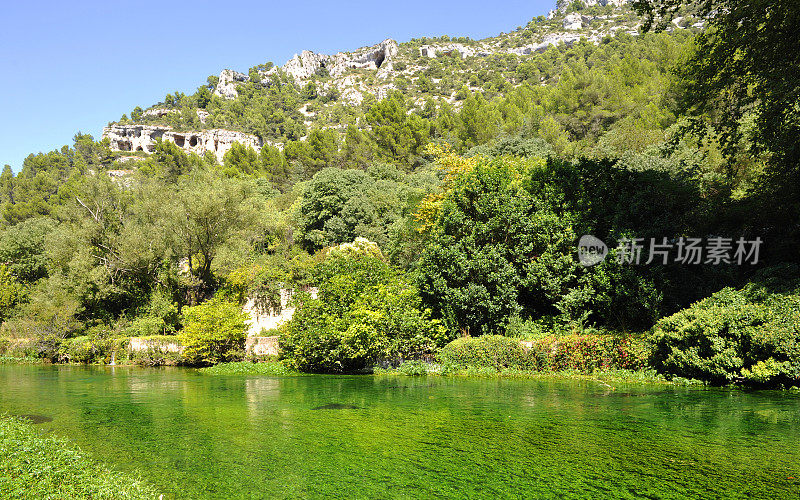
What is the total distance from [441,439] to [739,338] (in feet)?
28.4

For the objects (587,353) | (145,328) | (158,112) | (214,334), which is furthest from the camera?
(158,112)

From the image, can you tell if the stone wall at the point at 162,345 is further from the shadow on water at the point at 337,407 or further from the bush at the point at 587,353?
the bush at the point at 587,353

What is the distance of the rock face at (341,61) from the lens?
148m

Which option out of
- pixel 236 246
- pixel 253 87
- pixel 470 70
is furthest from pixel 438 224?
pixel 253 87

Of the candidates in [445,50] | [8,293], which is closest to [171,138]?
[445,50]

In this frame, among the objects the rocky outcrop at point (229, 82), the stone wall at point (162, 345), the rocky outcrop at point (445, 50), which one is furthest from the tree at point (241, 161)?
the rocky outcrop at point (445, 50)

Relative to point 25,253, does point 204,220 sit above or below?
above

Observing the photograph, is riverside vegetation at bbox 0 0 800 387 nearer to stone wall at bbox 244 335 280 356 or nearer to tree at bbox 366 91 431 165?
stone wall at bbox 244 335 280 356

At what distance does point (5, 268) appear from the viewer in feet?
96.9

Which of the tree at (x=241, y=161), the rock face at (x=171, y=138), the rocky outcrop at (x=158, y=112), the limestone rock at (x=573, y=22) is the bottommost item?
the tree at (x=241, y=161)

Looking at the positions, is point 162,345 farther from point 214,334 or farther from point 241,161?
point 241,161

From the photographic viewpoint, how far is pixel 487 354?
53.4ft
